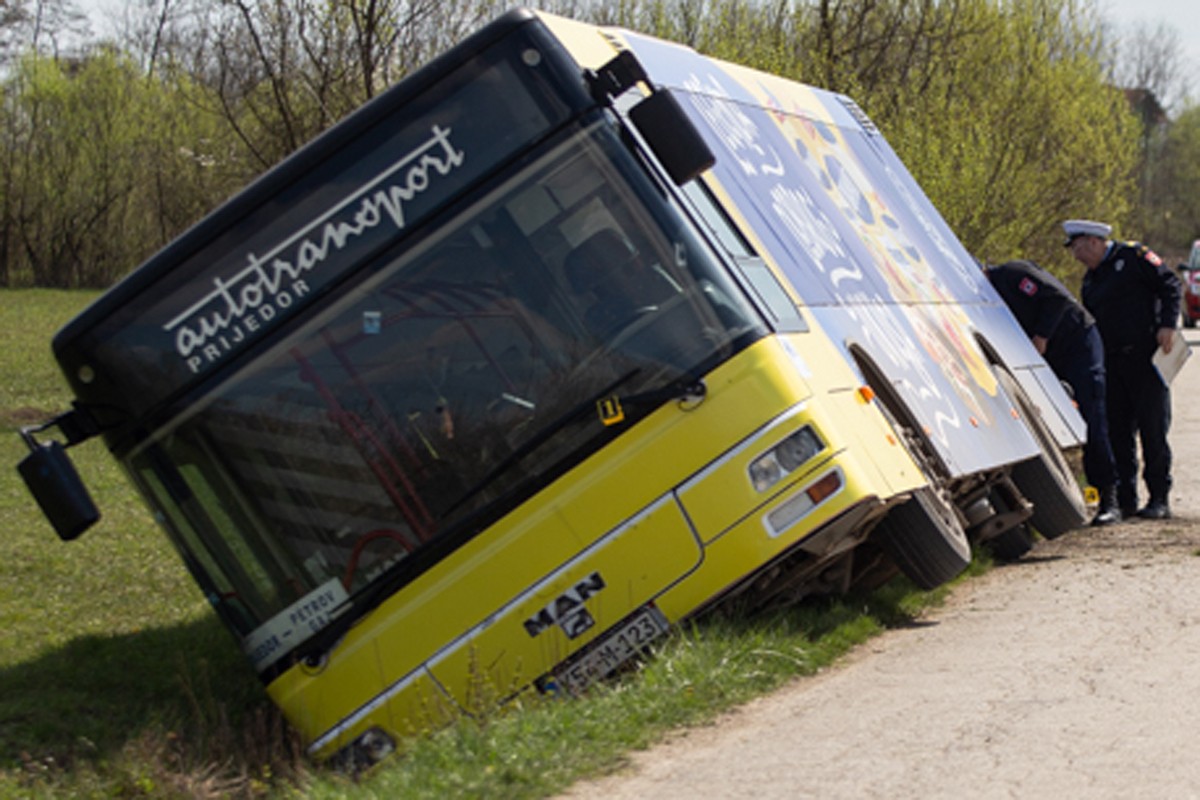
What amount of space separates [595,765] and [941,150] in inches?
631

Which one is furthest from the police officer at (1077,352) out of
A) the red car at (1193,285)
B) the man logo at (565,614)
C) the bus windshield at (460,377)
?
the red car at (1193,285)

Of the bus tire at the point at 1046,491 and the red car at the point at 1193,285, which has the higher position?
the bus tire at the point at 1046,491

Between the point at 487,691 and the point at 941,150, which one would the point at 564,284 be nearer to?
the point at 487,691

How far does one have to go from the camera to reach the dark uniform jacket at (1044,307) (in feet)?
38.8

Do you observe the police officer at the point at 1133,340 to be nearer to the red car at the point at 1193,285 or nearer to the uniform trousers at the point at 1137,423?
the uniform trousers at the point at 1137,423

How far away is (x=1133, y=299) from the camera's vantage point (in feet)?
38.3

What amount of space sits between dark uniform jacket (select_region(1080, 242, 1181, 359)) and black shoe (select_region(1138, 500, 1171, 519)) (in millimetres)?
1008

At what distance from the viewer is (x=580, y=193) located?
6.60 metres

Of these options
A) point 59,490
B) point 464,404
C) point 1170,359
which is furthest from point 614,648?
point 1170,359

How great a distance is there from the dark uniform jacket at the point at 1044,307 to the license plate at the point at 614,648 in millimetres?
6171

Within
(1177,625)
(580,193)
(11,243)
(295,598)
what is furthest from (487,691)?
(11,243)

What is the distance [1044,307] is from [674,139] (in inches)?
241

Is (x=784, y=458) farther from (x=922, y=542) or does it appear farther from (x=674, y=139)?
(x=674, y=139)

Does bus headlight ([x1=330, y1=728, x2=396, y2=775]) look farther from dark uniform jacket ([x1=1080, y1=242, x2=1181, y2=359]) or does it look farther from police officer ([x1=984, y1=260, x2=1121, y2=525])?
dark uniform jacket ([x1=1080, y1=242, x2=1181, y2=359])
